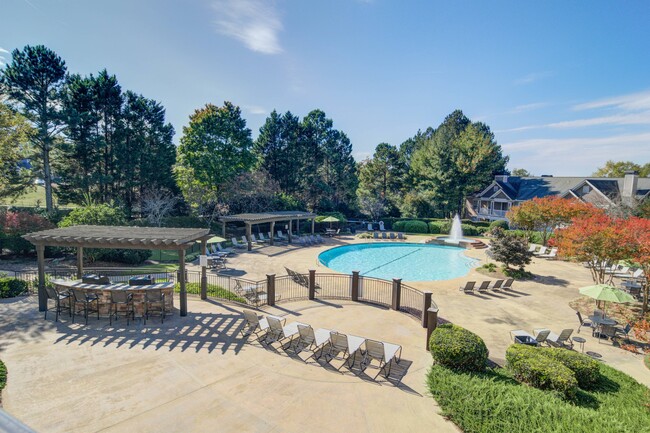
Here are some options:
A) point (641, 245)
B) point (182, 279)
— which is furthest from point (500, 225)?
point (182, 279)

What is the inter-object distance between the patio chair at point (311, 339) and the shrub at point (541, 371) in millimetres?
4795

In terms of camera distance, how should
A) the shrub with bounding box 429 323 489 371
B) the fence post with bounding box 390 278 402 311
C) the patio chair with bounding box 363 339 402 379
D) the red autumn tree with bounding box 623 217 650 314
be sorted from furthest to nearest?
the fence post with bounding box 390 278 402 311 → the red autumn tree with bounding box 623 217 650 314 → the patio chair with bounding box 363 339 402 379 → the shrub with bounding box 429 323 489 371

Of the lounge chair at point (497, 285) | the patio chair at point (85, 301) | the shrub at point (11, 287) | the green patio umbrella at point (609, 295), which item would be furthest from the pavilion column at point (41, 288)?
the green patio umbrella at point (609, 295)

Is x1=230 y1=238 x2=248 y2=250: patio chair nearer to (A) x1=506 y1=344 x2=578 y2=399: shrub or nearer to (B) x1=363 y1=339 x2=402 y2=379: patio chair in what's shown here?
(B) x1=363 y1=339 x2=402 y2=379: patio chair

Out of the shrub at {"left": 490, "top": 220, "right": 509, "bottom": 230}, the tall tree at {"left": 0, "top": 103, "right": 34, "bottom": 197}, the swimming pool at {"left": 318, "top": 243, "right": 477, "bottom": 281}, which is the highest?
the tall tree at {"left": 0, "top": 103, "right": 34, "bottom": 197}

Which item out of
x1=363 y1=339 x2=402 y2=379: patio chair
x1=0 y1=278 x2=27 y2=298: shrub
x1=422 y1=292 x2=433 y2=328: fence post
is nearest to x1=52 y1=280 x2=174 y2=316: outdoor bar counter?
x1=0 y1=278 x2=27 y2=298: shrub

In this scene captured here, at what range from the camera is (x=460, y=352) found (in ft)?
26.5

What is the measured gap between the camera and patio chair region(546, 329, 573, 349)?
36.3 feet

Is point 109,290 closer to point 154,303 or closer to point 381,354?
point 154,303

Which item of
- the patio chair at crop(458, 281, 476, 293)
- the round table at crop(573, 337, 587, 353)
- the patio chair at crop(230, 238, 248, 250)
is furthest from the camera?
the patio chair at crop(230, 238, 248, 250)

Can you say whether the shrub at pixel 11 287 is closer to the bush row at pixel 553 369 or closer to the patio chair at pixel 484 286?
the bush row at pixel 553 369

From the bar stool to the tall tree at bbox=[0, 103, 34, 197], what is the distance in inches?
671

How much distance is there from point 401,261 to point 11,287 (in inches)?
894

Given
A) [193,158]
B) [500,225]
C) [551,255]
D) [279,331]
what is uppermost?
[193,158]
